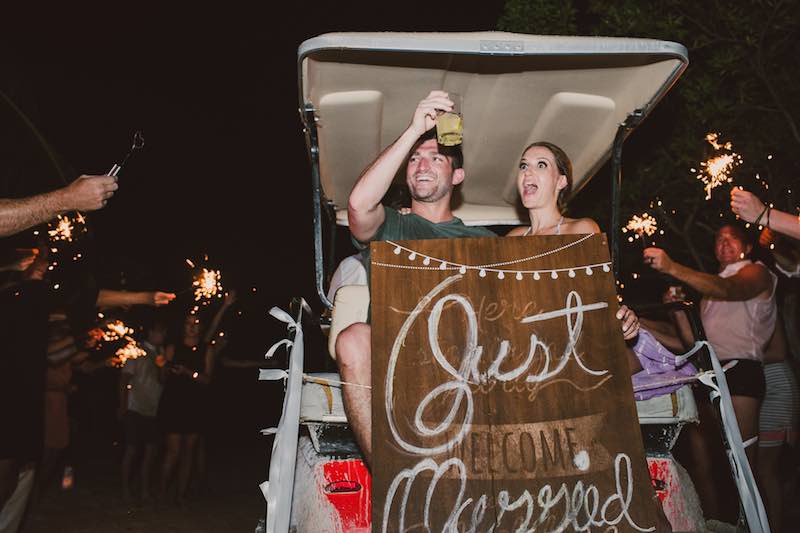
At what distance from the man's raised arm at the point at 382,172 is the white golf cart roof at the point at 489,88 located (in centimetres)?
29

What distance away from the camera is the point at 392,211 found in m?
4.07

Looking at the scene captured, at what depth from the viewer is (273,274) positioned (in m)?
40.3

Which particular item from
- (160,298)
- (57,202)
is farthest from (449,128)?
(160,298)

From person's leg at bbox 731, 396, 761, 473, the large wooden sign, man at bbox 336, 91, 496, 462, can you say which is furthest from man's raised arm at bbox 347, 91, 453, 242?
person's leg at bbox 731, 396, 761, 473

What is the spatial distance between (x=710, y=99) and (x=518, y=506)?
6.16 metres

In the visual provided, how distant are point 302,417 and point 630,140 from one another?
503 cm

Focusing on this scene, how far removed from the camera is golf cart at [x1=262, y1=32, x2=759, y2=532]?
320 cm

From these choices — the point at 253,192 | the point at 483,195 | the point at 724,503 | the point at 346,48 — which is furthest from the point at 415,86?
the point at 253,192

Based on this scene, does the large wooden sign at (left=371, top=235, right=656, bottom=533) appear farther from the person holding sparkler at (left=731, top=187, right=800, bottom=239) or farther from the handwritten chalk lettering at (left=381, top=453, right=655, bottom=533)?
the person holding sparkler at (left=731, top=187, right=800, bottom=239)

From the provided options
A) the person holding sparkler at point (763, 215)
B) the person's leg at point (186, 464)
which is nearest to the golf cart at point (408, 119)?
the person holding sparkler at point (763, 215)

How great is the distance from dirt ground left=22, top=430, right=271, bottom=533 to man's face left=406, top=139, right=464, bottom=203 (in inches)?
161

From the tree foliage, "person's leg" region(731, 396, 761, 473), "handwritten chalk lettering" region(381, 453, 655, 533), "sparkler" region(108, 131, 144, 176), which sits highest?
the tree foliage

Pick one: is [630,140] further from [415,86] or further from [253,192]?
[253,192]

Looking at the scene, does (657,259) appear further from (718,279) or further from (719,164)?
(719,164)
